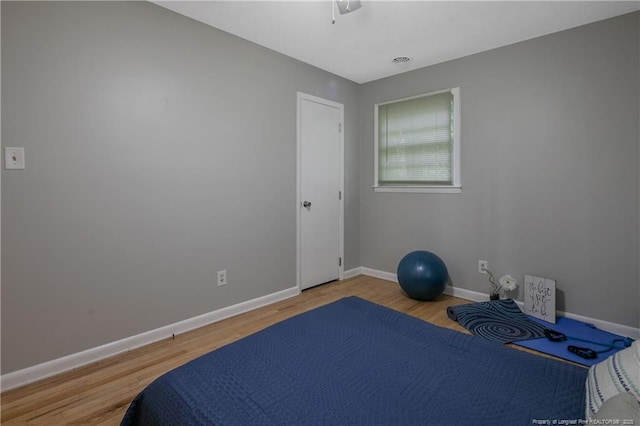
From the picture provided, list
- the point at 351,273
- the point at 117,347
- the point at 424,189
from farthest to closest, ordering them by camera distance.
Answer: the point at 351,273, the point at 424,189, the point at 117,347

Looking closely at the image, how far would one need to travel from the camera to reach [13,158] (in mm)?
1864

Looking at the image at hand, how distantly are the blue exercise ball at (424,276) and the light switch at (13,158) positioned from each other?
3.09 m

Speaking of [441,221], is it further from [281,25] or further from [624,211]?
[281,25]

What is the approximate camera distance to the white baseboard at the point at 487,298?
2504 mm

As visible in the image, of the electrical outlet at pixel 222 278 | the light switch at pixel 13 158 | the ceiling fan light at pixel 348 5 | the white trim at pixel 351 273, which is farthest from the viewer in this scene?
the white trim at pixel 351 273

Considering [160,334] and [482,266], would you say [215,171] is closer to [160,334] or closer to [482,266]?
[160,334]

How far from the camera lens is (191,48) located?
2572mm

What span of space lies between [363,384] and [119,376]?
1.69 metres

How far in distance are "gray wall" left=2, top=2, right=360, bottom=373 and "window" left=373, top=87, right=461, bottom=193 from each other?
135 centimetres

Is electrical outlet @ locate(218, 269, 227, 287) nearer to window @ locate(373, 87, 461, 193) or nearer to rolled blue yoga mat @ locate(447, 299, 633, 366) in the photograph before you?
rolled blue yoga mat @ locate(447, 299, 633, 366)

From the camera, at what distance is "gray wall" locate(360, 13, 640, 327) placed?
8.18 ft

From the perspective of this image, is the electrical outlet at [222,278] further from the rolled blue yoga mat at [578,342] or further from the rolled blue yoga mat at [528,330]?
the rolled blue yoga mat at [578,342]

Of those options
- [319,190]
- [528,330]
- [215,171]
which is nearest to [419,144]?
[319,190]

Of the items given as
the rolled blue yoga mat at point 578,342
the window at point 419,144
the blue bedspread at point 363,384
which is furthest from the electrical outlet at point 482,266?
the blue bedspread at point 363,384
